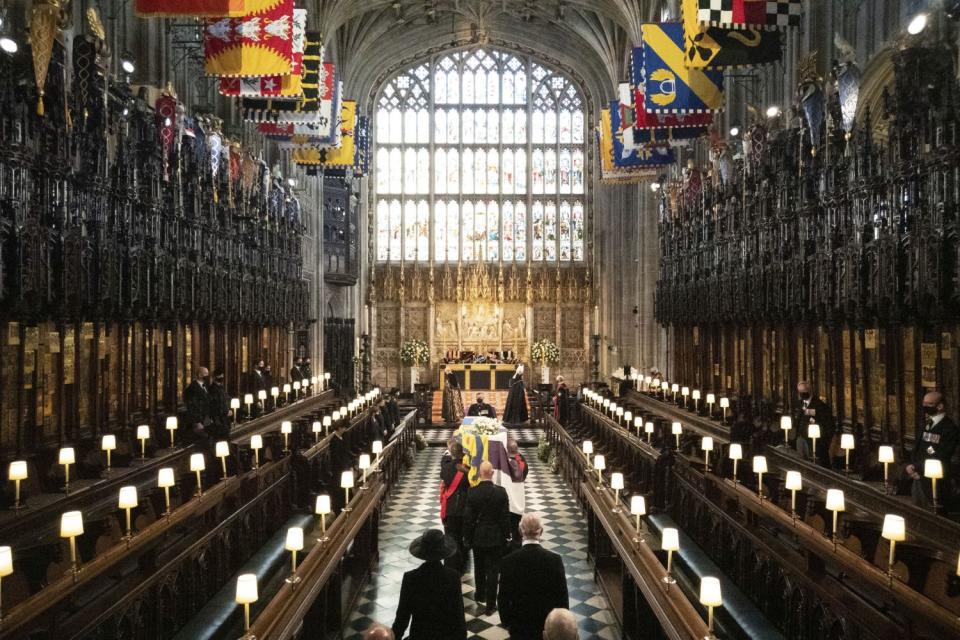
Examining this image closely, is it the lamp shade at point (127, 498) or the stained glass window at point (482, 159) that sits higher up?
the stained glass window at point (482, 159)

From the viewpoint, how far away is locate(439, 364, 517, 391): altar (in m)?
27.9

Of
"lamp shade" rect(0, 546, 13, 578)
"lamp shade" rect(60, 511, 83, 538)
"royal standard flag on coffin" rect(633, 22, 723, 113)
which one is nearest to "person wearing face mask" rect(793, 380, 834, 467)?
"royal standard flag on coffin" rect(633, 22, 723, 113)

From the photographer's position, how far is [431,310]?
31891 millimetres

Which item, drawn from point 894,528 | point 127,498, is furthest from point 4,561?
point 894,528

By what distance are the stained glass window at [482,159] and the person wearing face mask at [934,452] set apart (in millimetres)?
25833

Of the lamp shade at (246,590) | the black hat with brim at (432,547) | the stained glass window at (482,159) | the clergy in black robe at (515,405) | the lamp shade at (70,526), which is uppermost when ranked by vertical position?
the stained glass window at (482,159)

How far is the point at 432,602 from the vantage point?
15.1 feet

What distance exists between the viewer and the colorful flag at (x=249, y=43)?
10.6 metres

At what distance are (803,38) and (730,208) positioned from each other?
362 centimetres

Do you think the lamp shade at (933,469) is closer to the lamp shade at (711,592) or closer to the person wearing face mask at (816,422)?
the person wearing face mask at (816,422)

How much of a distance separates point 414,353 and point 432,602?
2602 cm

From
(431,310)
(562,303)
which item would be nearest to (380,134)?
(431,310)

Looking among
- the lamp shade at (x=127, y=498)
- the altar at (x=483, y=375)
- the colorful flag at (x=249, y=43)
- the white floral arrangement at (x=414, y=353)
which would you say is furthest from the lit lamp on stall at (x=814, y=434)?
the white floral arrangement at (x=414, y=353)

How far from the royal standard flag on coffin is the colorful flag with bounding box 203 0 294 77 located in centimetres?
658
